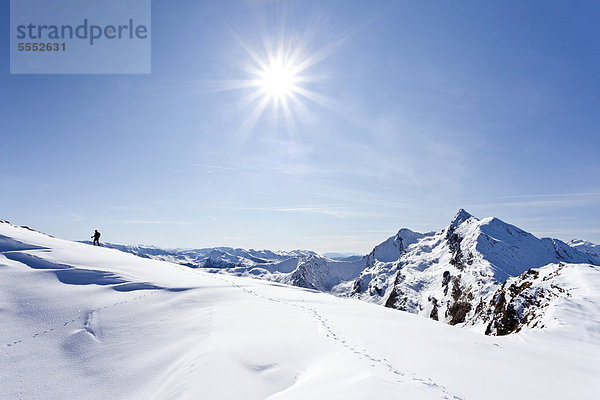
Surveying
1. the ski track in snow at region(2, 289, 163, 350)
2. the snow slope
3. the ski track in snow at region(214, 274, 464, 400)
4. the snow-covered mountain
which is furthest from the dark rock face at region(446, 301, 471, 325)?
the ski track in snow at region(2, 289, 163, 350)

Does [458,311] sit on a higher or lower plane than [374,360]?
lower

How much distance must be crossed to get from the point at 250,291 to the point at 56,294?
1045cm

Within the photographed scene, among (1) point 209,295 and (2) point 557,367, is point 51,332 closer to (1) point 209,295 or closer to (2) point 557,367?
(1) point 209,295

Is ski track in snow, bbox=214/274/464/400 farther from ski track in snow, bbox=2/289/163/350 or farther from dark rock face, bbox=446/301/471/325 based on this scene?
dark rock face, bbox=446/301/471/325

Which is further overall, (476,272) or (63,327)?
(476,272)

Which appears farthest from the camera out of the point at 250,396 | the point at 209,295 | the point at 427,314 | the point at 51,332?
the point at 427,314

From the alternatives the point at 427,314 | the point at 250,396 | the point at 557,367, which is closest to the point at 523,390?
the point at 557,367

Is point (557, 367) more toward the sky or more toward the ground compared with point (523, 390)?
more toward the ground

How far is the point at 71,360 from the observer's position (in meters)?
8.45

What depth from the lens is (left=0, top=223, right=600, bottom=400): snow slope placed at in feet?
22.7

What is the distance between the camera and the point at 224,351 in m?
8.13

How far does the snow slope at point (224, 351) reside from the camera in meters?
6.93

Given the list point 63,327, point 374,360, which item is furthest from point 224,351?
point 63,327

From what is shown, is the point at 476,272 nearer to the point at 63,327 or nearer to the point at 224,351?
the point at 224,351
